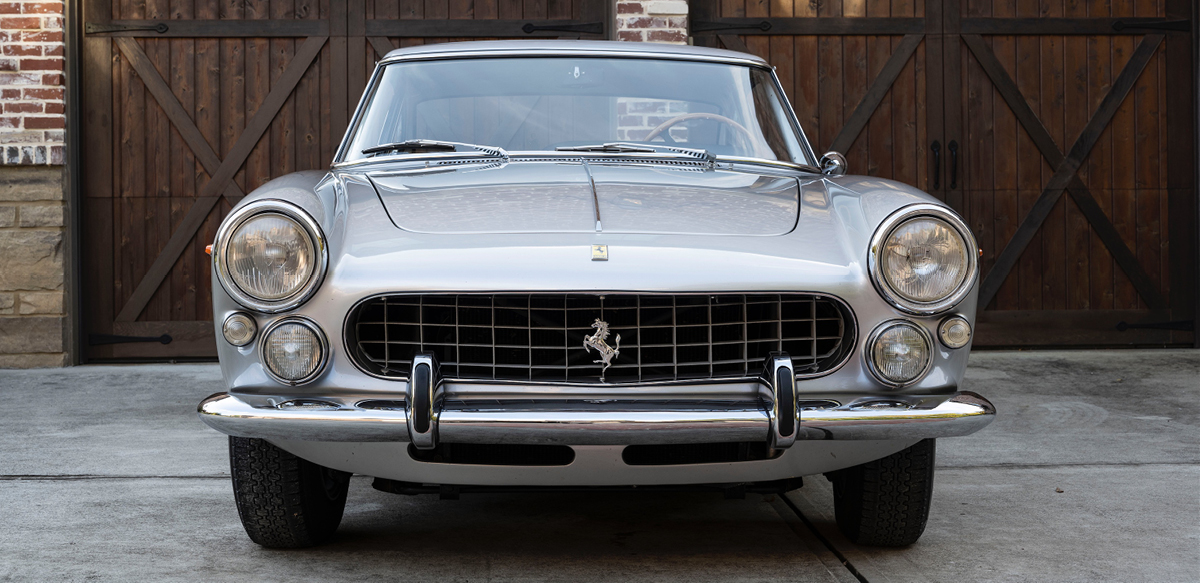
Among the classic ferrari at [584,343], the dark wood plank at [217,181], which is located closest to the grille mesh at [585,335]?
the classic ferrari at [584,343]

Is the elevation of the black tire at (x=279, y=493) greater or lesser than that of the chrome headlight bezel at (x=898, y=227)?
lesser

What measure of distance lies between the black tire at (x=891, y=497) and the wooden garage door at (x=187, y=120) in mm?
4799

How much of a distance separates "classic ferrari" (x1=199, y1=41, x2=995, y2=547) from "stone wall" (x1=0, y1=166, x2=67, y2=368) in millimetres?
4531

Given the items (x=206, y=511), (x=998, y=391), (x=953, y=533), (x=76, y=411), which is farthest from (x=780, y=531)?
(x=76, y=411)

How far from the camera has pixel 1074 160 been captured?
6766 mm

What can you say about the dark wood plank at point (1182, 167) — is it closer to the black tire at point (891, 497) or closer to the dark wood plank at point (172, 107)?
the black tire at point (891, 497)

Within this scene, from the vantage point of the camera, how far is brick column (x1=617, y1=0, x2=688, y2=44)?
6395 millimetres

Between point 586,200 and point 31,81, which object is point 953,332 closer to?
point 586,200

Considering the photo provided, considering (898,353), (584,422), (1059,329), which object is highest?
(898,353)

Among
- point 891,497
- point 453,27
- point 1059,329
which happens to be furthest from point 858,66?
point 891,497

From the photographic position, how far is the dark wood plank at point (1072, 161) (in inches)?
266

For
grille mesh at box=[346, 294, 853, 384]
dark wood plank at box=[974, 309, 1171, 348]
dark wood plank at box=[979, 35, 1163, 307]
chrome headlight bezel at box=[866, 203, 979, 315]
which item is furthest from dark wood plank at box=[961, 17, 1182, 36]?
grille mesh at box=[346, 294, 853, 384]

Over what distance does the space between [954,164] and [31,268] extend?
5.75 m

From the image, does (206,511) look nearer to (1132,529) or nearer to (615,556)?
(615,556)
